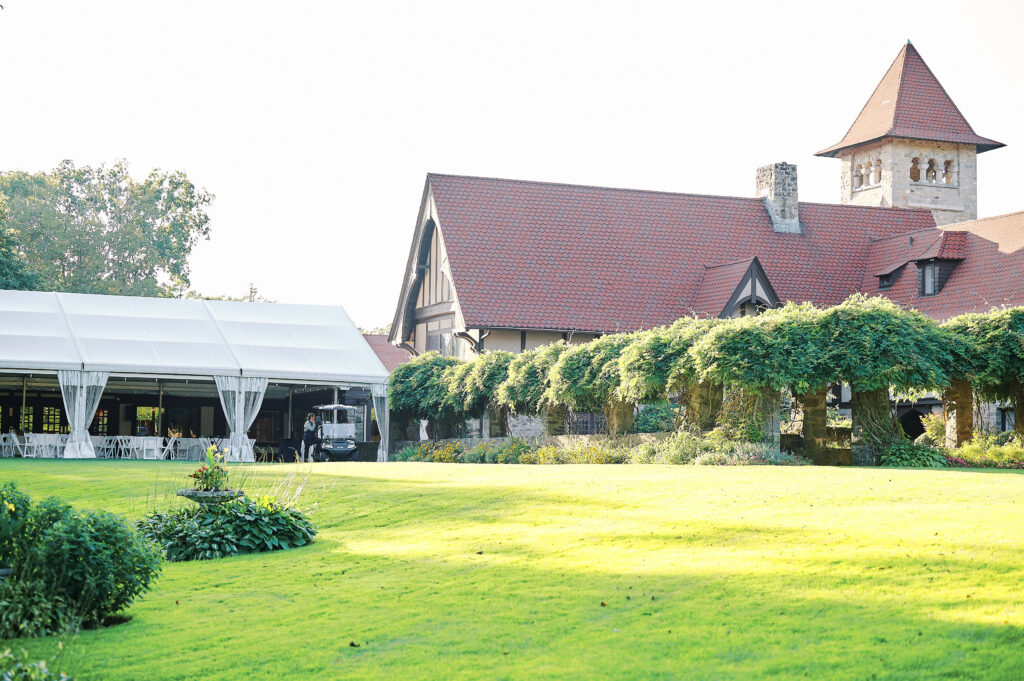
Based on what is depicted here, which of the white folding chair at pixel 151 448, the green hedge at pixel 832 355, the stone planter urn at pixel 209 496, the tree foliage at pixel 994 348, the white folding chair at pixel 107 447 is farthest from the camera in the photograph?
the white folding chair at pixel 107 447

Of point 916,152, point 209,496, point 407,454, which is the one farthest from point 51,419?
point 916,152

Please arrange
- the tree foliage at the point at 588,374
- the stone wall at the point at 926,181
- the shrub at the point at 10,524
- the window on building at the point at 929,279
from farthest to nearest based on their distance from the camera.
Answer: the stone wall at the point at 926,181
the window on building at the point at 929,279
the tree foliage at the point at 588,374
the shrub at the point at 10,524

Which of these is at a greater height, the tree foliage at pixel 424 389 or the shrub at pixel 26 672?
the tree foliage at pixel 424 389

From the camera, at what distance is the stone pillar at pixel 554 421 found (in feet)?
82.1

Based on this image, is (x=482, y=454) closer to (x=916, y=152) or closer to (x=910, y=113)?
(x=916, y=152)

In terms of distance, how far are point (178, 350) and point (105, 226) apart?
31.0m

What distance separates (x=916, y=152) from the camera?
149 ft

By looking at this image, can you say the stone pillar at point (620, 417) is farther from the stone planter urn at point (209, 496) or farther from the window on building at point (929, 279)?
the window on building at point (929, 279)

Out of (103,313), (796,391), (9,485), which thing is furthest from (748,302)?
(9,485)

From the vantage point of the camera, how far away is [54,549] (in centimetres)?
854

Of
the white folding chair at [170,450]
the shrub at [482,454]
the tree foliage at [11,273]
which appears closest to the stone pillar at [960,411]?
the shrub at [482,454]

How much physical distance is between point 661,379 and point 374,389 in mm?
12010

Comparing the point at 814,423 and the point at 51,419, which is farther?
the point at 51,419

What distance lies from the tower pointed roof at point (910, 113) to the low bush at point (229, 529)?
37.7 metres
